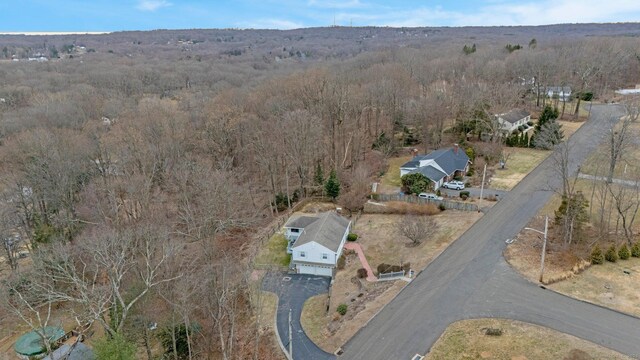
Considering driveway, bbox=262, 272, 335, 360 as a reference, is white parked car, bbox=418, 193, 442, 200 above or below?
above

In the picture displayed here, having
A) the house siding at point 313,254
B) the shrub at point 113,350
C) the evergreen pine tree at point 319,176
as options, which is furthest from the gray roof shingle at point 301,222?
the shrub at point 113,350

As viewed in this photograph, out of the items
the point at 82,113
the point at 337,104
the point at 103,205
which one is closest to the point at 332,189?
the point at 337,104

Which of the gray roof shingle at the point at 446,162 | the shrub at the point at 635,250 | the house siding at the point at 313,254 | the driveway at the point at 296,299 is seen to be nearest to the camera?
the driveway at the point at 296,299

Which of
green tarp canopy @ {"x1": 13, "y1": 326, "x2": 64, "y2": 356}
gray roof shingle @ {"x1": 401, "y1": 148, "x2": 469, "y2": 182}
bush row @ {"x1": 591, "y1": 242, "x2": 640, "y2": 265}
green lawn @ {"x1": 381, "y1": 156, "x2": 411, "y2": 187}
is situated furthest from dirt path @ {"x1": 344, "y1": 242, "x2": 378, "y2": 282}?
green tarp canopy @ {"x1": 13, "y1": 326, "x2": 64, "y2": 356}

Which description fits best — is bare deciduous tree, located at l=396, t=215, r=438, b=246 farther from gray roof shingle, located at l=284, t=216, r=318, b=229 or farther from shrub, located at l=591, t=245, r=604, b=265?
shrub, located at l=591, t=245, r=604, b=265

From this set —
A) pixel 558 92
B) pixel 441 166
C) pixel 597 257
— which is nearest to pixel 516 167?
pixel 441 166

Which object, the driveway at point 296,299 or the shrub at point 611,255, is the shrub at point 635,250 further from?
the driveway at point 296,299

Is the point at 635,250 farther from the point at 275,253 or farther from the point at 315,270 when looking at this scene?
the point at 275,253
